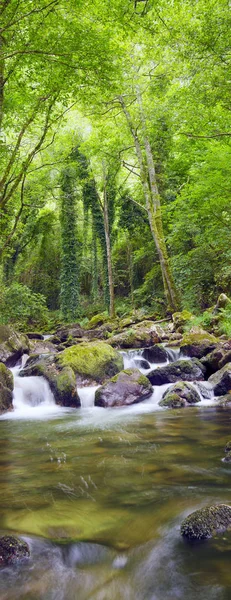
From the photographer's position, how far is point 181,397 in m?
7.61

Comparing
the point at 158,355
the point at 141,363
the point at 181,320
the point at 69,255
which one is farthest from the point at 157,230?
the point at 69,255

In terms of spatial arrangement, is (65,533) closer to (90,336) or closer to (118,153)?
(90,336)

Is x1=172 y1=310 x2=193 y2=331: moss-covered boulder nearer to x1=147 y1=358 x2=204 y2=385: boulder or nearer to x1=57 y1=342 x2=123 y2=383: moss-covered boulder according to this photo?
x1=147 y1=358 x2=204 y2=385: boulder

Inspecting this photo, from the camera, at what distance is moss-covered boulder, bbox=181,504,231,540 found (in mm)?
2514

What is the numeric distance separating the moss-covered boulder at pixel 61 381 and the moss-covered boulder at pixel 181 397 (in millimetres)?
2060

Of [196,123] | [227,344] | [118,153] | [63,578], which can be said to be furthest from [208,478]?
[118,153]

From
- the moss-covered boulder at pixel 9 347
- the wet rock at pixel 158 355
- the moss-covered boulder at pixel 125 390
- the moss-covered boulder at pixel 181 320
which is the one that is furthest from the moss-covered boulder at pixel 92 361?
the moss-covered boulder at pixel 181 320

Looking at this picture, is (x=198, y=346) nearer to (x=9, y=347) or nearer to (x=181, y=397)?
(x=181, y=397)

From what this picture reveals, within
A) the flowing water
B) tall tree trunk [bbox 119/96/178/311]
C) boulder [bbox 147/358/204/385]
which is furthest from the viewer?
tall tree trunk [bbox 119/96/178/311]

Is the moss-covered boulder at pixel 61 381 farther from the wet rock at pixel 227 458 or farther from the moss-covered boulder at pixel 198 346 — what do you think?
the wet rock at pixel 227 458

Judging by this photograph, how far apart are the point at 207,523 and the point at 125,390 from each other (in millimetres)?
5592

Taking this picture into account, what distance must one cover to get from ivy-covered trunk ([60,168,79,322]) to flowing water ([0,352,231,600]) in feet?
70.8

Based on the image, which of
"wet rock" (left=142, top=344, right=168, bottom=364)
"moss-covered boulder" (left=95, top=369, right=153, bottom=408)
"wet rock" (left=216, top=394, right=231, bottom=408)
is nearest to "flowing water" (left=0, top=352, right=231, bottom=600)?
"wet rock" (left=216, top=394, right=231, bottom=408)

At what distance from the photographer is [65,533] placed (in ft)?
8.79
